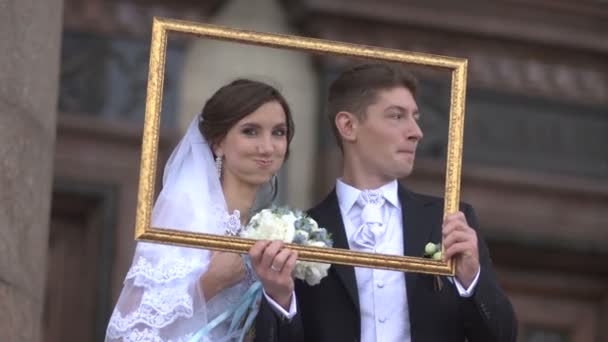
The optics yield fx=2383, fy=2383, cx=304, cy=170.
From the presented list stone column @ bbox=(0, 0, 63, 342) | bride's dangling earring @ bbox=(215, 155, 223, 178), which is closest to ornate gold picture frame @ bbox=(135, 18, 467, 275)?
bride's dangling earring @ bbox=(215, 155, 223, 178)

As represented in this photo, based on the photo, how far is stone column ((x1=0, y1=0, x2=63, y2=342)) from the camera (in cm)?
662

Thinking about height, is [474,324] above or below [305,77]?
below

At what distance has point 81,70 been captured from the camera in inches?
381

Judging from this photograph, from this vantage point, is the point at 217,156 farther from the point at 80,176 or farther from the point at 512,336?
the point at 80,176

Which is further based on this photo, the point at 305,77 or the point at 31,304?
the point at 305,77

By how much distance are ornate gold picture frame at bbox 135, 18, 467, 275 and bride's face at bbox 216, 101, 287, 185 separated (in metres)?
0.21

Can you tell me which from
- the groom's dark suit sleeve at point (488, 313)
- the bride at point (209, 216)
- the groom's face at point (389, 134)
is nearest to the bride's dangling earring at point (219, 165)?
the bride at point (209, 216)

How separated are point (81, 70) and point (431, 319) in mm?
3618

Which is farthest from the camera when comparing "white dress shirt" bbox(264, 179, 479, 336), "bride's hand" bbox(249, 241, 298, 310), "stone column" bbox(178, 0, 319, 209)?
"stone column" bbox(178, 0, 319, 209)

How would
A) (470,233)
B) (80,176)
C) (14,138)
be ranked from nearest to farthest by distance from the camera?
(470,233), (14,138), (80,176)

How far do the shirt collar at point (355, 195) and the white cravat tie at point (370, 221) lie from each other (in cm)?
2

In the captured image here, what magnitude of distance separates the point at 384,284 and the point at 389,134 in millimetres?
431

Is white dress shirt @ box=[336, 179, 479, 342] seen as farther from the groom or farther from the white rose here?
the white rose

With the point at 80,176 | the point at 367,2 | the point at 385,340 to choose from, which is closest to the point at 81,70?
the point at 80,176
